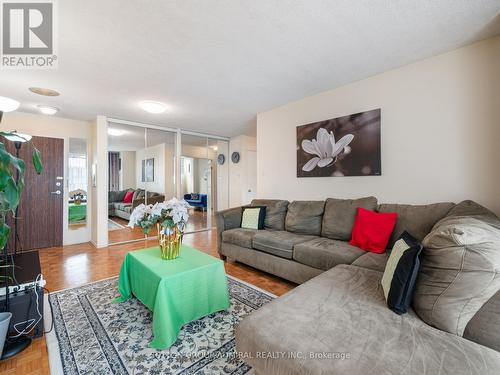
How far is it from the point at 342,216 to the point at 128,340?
2347mm

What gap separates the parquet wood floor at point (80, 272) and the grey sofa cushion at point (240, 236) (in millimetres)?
Result: 349

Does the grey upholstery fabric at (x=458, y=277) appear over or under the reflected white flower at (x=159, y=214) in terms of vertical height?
under

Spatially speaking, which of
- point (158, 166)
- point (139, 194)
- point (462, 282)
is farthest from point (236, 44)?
point (139, 194)

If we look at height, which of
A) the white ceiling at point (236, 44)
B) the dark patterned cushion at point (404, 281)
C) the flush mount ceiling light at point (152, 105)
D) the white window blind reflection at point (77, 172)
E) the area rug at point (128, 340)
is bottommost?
the area rug at point (128, 340)

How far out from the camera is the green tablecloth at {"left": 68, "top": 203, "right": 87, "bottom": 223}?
4395 mm

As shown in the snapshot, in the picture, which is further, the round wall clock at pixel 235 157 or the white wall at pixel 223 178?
the white wall at pixel 223 178

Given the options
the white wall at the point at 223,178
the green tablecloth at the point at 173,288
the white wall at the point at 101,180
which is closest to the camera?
the green tablecloth at the point at 173,288

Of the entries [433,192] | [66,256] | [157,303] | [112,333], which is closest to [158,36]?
[157,303]

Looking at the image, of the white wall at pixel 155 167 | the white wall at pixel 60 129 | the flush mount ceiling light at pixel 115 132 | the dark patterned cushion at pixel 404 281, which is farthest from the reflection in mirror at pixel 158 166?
the dark patterned cushion at pixel 404 281

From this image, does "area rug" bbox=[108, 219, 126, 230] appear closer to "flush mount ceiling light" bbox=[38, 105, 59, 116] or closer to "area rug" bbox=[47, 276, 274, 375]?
"flush mount ceiling light" bbox=[38, 105, 59, 116]

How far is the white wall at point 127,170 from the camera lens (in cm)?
448

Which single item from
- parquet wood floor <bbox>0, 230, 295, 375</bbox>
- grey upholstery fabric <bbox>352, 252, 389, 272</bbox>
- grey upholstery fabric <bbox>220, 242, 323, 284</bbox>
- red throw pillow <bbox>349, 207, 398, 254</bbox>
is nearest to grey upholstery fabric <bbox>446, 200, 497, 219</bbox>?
red throw pillow <bbox>349, 207, 398, 254</bbox>

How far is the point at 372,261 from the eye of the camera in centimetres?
195

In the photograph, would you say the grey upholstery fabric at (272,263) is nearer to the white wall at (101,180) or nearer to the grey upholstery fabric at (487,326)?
the grey upholstery fabric at (487,326)
